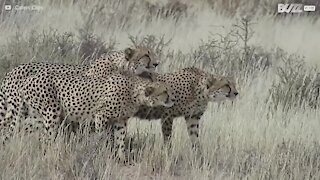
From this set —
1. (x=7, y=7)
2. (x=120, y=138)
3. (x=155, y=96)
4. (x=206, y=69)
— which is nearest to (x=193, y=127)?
(x=155, y=96)

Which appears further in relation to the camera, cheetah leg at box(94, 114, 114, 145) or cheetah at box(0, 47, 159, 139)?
cheetah at box(0, 47, 159, 139)

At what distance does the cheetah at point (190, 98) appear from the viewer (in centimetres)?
477

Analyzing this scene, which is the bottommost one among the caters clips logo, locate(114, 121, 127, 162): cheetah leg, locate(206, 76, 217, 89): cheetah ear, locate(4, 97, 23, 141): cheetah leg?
locate(114, 121, 127, 162): cheetah leg

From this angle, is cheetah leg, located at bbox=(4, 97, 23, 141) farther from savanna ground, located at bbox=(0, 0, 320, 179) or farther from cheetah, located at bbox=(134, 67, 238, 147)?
cheetah, located at bbox=(134, 67, 238, 147)

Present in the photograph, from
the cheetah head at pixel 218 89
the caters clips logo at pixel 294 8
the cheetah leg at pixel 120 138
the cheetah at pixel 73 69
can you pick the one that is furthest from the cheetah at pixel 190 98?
the caters clips logo at pixel 294 8

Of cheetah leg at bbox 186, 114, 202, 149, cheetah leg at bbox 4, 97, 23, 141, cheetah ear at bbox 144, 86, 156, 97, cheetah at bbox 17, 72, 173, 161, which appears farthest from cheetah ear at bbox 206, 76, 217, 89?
cheetah leg at bbox 4, 97, 23, 141

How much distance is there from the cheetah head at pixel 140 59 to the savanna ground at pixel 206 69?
0.42 metres

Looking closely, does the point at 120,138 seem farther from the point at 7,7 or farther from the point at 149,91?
the point at 7,7

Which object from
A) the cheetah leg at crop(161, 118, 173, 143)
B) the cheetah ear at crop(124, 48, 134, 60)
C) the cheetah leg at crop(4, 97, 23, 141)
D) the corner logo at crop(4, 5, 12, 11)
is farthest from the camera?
the corner logo at crop(4, 5, 12, 11)

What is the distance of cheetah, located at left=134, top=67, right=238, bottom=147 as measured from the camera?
477 cm

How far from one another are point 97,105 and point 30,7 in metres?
6.51

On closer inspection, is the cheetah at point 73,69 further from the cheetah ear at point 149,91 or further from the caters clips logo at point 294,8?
the caters clips logo at point 294,8

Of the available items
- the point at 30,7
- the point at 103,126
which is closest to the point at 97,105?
the point at 103,126

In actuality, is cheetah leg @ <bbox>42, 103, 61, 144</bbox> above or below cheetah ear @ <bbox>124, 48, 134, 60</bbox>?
below
